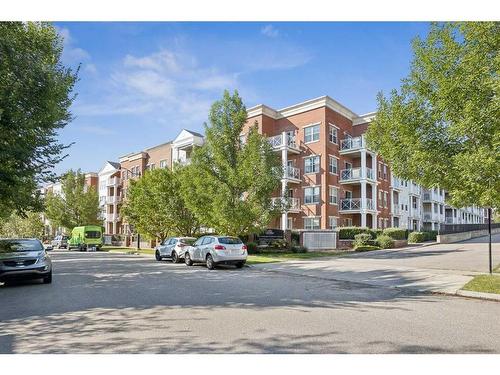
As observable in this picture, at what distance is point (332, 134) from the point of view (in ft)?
127

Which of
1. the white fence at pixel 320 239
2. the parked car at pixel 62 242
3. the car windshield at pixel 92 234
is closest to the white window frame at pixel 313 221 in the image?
the white fence at pixel 320 239

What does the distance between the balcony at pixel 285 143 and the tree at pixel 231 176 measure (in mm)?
11241

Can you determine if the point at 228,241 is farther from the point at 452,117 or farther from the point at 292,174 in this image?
the point at 292,174

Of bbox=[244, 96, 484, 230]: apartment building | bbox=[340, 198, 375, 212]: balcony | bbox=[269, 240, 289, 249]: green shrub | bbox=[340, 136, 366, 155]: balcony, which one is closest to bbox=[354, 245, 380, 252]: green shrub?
bbox=[269, 240, 289, 249]: green shrub

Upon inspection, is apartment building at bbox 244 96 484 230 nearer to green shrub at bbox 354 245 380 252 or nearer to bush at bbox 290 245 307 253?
green shrub at bbox 354 245 380 252

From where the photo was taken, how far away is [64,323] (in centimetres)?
759

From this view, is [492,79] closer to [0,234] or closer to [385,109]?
[385,109]

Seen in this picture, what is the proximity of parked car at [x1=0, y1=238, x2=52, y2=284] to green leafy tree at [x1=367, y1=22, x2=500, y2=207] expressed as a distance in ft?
40.0

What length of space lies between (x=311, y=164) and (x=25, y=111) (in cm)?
2811

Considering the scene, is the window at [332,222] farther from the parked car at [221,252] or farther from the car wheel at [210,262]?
the car wheel at [210,262]

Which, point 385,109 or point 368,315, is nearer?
point 368,315

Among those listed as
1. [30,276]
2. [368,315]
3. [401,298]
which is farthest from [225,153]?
[368,315]

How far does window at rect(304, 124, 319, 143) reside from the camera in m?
38.3

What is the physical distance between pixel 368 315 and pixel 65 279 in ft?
37.7
